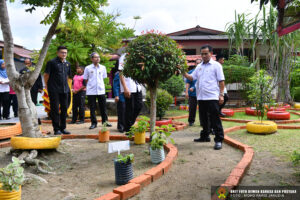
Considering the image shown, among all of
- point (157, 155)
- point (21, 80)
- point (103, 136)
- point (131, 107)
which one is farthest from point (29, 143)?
point (131, 107)

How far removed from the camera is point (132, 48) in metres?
4.48

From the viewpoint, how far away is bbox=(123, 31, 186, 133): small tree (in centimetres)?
434

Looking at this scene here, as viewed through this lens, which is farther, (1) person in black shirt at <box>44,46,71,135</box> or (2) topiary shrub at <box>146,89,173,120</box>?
(2) topiary shrub at <box>146,89,173,120</box>

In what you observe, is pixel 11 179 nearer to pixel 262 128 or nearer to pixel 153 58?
pixel 153 58

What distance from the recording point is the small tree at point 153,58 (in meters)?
4.34

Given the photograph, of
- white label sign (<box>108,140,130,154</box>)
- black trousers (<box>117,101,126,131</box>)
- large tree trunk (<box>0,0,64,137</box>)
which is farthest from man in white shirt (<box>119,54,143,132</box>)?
white label sign (<box>108,140,130,154</box>)

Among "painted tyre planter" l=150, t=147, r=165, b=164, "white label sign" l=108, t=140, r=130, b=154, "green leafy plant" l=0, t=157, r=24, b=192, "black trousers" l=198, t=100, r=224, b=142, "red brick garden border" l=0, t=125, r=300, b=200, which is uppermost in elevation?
"black trousers" l=198, t=100, r=224, b=142

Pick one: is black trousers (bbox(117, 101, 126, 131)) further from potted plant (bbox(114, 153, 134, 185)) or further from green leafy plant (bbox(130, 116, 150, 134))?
potted plant (bbox(114, 153, 134, 185))

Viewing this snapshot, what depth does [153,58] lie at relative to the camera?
14.1 ft

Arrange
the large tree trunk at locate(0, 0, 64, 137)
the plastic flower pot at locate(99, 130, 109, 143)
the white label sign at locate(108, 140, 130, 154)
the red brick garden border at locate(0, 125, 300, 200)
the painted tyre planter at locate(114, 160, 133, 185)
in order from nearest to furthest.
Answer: the red brick garden border at locate(0, 125, 300, 200) < the painted tyre planter at locate(114, 160, 133, 185) < the white label sign at locate(108, 140, 130, 154) < the large tree trunk at locate(0, 0, 64, 137) < the plastic flower pot at locate(99, 130, 109, 143)

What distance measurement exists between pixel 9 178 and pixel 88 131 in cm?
450

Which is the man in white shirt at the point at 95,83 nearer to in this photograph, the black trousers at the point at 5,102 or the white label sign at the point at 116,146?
the white label sign at the point at 116,146

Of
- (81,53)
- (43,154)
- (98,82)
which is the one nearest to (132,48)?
(43,154)

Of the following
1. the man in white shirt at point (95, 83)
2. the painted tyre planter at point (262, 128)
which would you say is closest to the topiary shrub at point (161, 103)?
the man in white shirt at point (95, 83)
